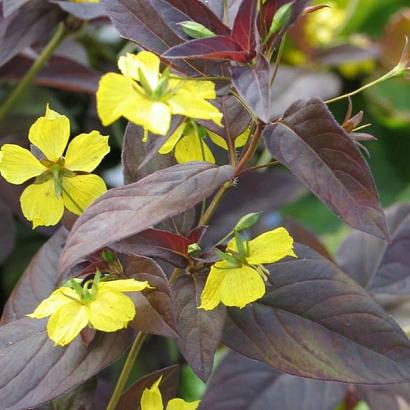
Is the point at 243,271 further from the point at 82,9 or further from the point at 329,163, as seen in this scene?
the point at 82,9

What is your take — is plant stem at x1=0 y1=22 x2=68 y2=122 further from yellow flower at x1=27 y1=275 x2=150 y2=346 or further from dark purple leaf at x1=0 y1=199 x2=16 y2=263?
yellow flower at x1=27 y1=275 x2=150 y2=346

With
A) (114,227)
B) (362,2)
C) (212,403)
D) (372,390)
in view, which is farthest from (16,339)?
(362,2)

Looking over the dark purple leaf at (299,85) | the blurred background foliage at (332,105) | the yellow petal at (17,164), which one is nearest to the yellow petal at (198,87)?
the yellow petal at (17,164)

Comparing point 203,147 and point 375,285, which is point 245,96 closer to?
point 203,147

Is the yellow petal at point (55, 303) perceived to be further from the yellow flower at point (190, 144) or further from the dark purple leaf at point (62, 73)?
the dark purple leaf at point (62, 73)

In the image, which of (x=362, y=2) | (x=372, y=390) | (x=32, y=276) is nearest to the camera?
(x=32, y=276)

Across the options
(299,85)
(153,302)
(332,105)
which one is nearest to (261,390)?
Result: (153,302)
